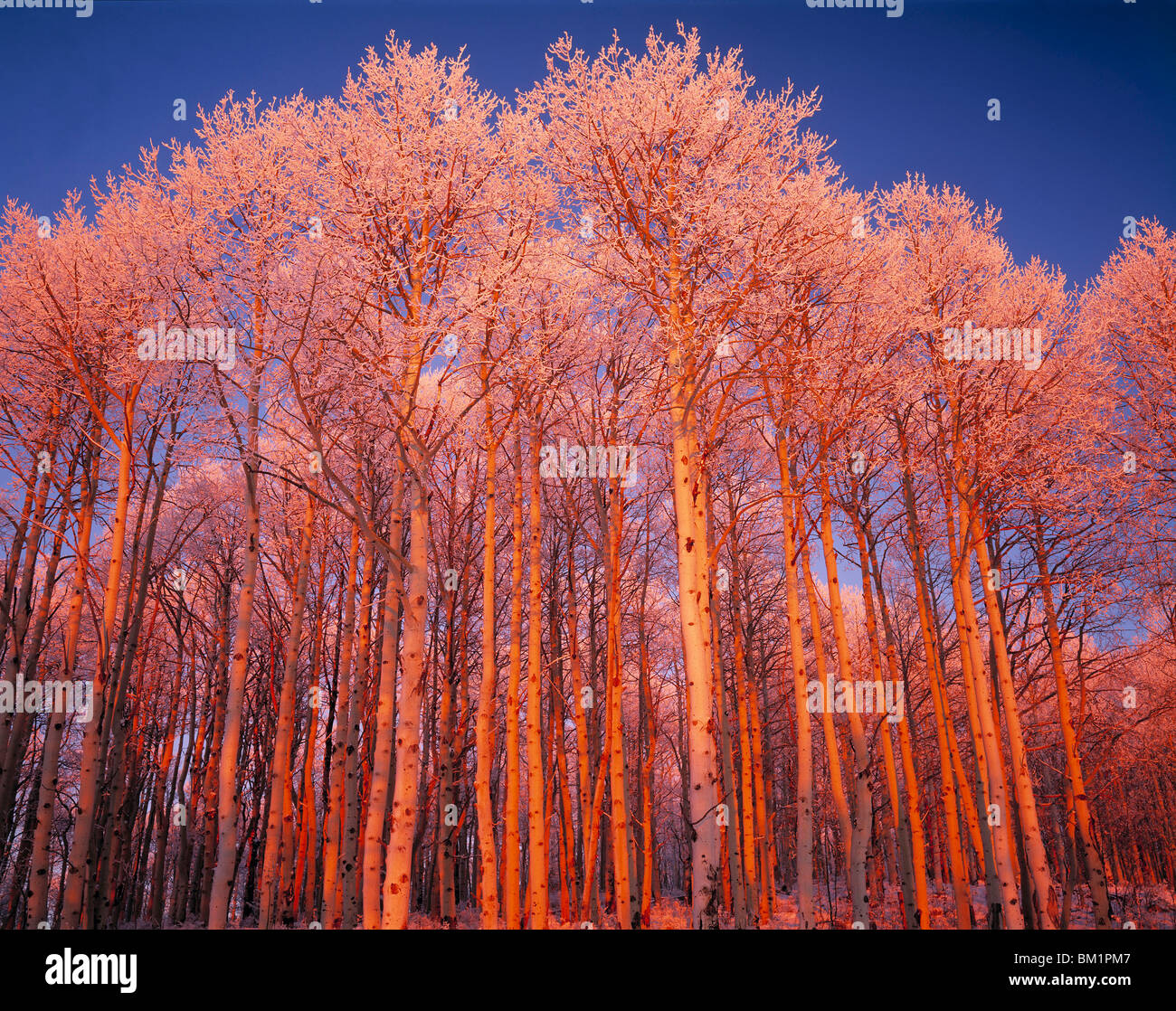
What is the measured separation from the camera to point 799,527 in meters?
12.5

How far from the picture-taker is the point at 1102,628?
1412 cm

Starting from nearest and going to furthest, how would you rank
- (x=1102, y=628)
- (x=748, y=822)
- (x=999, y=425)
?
(x=999, y=425)
(x=1102, y=628)
(x=748, y=822)

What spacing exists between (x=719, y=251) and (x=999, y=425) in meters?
5.99

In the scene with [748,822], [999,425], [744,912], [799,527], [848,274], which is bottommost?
[744,912]

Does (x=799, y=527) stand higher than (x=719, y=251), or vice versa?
(x=719, y=251)

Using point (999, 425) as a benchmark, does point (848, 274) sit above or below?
Result: above

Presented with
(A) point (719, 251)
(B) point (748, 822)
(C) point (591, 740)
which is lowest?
(B) point (748, 822)
